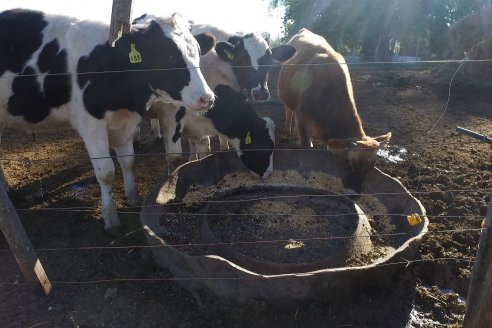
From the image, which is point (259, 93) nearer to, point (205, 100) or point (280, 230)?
point (205, 100)

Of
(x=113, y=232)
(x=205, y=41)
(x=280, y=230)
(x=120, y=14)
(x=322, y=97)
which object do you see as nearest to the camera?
(x=120, y=14)

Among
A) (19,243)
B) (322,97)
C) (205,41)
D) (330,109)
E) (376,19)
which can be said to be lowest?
(19,243)

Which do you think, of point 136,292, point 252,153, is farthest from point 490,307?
point 252,153

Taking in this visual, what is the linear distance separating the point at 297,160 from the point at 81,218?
2.92 meters

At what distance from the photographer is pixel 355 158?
4801 millimetres

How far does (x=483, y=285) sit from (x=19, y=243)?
10.6ft

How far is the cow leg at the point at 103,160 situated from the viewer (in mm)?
4262

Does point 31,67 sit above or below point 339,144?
above

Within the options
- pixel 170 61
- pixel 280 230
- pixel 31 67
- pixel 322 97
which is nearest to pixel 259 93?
pixel 322 97

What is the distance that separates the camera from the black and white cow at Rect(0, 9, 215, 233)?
407 cm

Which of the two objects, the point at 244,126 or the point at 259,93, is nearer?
the point at 244,126

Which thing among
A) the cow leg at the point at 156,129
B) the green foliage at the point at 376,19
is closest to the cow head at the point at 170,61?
the cow leg at the point at 156,129

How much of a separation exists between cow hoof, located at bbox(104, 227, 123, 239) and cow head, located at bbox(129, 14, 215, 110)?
1.55 meters

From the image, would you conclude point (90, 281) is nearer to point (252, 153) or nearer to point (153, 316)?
point (153, 316)
